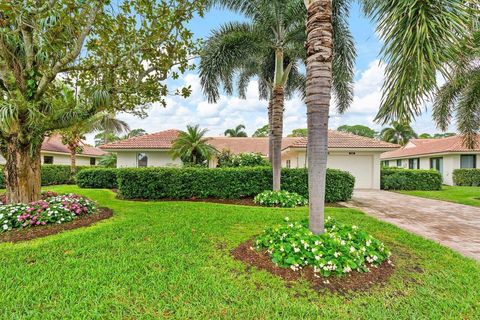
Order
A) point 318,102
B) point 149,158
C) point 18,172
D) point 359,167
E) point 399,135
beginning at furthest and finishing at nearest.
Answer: point 399,135, point 149,158, point 359,167, point 18,172, point 318,102

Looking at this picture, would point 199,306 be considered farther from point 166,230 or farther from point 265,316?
point 166,230

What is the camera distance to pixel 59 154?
2384 cm

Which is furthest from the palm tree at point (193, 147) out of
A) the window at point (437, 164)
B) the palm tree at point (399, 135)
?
the palm tree at point (399, 135)

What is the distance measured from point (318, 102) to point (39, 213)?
7003 millimetres

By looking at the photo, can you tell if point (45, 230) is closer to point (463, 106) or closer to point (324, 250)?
point (324, 250)

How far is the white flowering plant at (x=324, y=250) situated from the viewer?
3.60 m

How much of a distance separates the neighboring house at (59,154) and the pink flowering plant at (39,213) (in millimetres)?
17741

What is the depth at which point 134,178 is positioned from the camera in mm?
10820

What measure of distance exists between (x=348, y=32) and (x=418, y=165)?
2303cm

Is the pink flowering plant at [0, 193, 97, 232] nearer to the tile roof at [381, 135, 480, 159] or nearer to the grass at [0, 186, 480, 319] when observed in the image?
the grass at [0, 186, 480, 319]

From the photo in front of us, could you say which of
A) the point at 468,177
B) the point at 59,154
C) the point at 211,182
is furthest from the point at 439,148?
the point at 59,154

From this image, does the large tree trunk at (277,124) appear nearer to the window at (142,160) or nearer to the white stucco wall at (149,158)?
the white stucco wall at (149,158)

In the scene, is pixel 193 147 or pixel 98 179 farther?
pixel 98 179

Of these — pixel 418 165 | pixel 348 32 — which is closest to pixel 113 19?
pixel 348 32
